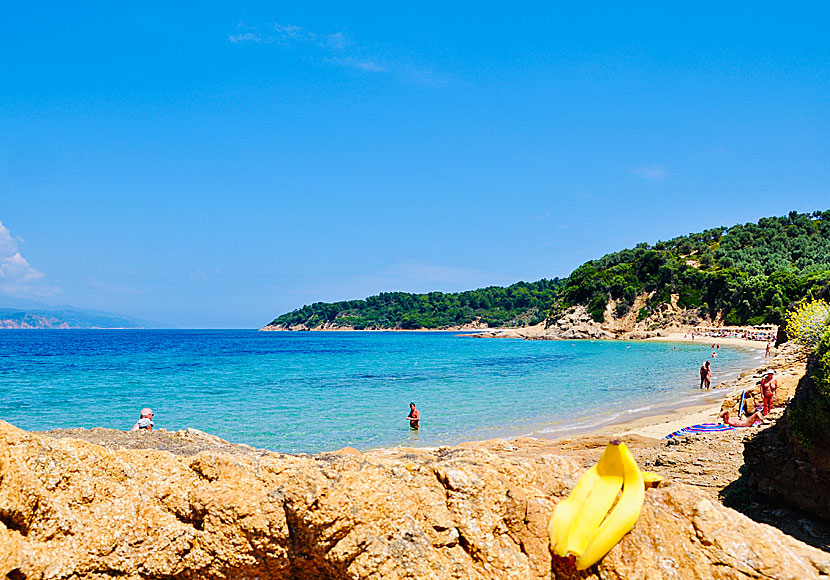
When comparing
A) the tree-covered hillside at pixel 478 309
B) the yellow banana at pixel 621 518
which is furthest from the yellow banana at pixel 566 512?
the tree-covered hillside at pixel 478 309

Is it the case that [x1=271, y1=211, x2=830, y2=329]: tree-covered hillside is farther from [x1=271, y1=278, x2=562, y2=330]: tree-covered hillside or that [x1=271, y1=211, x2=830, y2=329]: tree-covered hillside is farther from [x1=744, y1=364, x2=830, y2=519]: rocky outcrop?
[x1=744, y1=364, x2=830, y2=519]: rocky outcrop

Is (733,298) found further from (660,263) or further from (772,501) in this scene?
(772,501)

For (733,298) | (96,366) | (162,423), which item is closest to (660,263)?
(733,298)

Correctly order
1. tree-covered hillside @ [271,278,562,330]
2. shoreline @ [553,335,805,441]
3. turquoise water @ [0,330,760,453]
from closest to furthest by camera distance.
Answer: shoreline @ [553,335,805,441], turquoise water @ [0,330,760,453], tree-covered hillside @ [271,278,562,330]

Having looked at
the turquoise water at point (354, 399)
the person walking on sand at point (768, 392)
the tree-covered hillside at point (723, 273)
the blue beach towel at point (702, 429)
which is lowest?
the turquoise water at point (354, 399)

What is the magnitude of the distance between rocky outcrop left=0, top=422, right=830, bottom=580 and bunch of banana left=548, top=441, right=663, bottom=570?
0.26 feet

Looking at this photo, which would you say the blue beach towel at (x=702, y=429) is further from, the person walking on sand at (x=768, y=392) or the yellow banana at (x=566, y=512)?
the yellow banana at (x=566, y=512)

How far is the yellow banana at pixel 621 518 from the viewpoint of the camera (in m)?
3.26

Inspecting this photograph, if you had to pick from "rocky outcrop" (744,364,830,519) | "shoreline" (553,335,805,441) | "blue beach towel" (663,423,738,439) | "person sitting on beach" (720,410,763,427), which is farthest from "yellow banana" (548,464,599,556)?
"person sitting on beach" (720,410,763,427)

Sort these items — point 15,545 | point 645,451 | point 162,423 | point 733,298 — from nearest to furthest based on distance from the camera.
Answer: point 15,545, point 645,451, point 162,423, point 733,298

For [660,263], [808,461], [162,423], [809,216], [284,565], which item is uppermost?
[809,216]

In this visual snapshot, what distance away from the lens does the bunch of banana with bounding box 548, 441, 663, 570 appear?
129 inches

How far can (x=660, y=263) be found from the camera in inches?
3925

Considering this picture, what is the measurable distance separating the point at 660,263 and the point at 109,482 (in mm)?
106816
